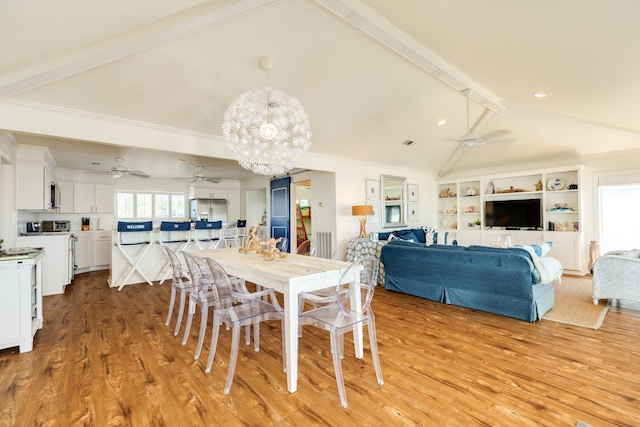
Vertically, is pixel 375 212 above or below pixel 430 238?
above

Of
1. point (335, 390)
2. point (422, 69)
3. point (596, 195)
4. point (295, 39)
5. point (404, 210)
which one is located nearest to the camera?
point (335, 390)

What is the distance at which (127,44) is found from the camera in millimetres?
2516

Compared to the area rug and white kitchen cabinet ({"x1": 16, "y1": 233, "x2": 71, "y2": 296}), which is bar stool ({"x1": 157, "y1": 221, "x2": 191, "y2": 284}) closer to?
white kitchen cabinet ({"x1": 16, "y1": 233, "x2": 71, "y2": 296})

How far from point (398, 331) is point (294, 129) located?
7.80 ft

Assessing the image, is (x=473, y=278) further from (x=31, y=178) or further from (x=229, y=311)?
(x=31, y=178)

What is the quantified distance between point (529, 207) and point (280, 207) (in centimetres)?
569

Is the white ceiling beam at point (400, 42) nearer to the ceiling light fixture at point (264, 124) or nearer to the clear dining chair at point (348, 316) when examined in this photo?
the ceiling light fixture at point (264, 124)

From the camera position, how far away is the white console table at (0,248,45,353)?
2637 millimetres

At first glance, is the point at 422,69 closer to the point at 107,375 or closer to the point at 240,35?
the point at 240,35

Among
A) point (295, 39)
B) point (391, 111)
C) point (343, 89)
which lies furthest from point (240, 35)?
point (391, 111)

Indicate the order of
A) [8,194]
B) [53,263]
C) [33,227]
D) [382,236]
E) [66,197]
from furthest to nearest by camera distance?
[66,197], [382,236], [33,227], [53,263], [8,194]

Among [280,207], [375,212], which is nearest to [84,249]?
[280,207]

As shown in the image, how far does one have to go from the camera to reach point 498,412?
1827 mm

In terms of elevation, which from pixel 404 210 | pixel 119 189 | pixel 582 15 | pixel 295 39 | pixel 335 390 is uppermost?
pixel 295 39
